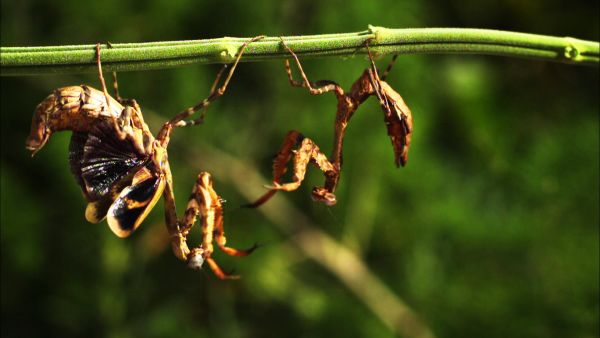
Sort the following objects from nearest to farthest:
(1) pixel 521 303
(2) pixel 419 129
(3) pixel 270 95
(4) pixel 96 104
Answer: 1. (4) pixel 96 104
2. (1) pixel 521 303
3. (2) pixel 419 129
4. (3) pixel 270 95

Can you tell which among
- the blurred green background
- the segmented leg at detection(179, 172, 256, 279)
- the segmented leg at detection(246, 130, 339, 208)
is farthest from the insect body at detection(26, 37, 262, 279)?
the blurred green background

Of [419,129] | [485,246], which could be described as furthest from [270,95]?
[485,246]

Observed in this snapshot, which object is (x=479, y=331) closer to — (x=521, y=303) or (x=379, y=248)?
(x=521, y=303)

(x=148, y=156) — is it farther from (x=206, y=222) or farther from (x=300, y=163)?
(x=300, y=163)

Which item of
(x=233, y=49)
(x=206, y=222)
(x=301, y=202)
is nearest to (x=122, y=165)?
(x=206, y=222)

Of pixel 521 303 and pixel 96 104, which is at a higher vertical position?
pixel 96 104

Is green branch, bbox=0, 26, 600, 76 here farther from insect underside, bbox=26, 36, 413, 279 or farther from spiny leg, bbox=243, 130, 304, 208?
spiny leg, bbox=243, 130, 304, 208
